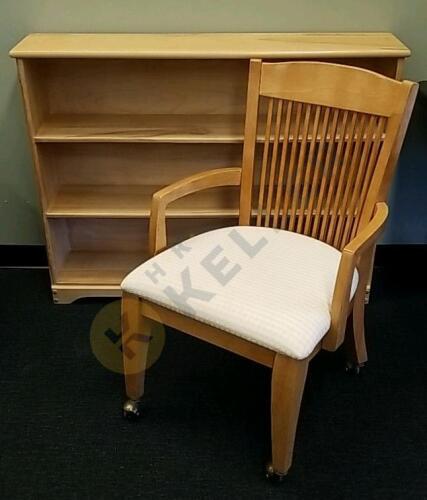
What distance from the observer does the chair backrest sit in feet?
5.07

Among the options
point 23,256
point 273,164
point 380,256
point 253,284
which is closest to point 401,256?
point 380,256

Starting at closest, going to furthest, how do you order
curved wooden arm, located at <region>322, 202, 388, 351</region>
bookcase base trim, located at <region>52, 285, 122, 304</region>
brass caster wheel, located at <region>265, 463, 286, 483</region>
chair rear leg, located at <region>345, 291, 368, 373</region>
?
curved wooden arm, located at <region>322, 202, 388, 351</region>, brass caster wheel, located at <region>265, 463, 286, 483</region>, chair rear leg, located at <region>345, 291, 368, 373</region>, bookcase base trim, located at <region>52, 285, 122, 304</region>

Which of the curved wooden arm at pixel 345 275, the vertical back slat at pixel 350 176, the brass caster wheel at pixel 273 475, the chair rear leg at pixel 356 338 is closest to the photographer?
the curved wooden arm at pixel 345 275

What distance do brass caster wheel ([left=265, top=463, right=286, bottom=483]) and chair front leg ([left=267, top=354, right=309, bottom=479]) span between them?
11 mm

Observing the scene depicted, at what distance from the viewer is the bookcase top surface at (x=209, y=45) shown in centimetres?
177

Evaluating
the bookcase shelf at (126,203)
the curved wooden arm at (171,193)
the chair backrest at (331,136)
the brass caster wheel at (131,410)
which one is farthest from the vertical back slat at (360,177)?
the brass caster wheel at (131,410)

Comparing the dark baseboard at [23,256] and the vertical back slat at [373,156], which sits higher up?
the vertical back slat at [373,156]

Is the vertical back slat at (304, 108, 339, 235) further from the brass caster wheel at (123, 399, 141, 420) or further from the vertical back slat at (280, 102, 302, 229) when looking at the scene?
the brass caster wheel at (123, 399, 141, 420)

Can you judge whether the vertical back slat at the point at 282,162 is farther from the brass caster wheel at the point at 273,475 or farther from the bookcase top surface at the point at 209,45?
the brass caster wheel at the point at 273,475

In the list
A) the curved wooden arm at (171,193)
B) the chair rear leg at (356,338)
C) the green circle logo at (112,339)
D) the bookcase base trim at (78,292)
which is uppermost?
the curved wooden arm at (171,193)

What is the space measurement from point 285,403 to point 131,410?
0.53 metres

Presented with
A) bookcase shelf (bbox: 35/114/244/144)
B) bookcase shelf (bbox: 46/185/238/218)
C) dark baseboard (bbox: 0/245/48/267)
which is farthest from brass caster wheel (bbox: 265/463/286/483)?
dark baseboard (bbox: 0/245/48/267)

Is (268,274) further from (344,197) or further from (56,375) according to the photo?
(56,375)

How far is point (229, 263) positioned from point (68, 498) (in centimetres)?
74
